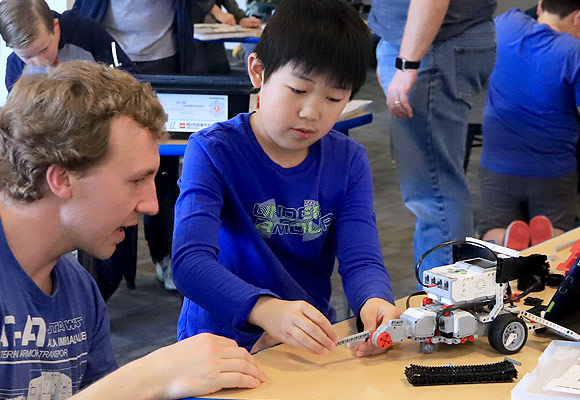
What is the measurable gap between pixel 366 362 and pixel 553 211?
2.24 meters

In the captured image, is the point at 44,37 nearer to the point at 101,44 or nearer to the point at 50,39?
the point at 50,39

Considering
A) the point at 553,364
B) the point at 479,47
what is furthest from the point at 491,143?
the point at 553,364

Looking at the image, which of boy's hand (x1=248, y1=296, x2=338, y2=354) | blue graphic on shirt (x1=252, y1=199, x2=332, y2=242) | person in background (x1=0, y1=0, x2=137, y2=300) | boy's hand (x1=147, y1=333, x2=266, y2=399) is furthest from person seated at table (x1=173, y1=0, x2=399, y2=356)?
person in background (x1=0, y1=0, x2=137, y2=300)

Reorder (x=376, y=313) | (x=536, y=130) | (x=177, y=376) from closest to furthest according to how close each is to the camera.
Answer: (x=177, y=376) < (x=376, y=313) < (x=536, y=130)

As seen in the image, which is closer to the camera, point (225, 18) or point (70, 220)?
point (70, 220)

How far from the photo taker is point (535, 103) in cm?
345

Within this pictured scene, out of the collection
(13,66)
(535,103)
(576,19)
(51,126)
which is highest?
(51,126)

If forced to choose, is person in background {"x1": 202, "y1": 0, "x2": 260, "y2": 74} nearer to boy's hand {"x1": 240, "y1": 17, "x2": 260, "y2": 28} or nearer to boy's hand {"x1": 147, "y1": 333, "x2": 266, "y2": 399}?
boy's hand {"x1": 240, "y1": 17, "x2": 260, "y2": 28}

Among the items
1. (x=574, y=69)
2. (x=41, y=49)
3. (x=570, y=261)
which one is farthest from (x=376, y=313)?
(x=574, y=69)

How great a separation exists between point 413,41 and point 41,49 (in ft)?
4.55

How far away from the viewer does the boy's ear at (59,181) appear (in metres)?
1.27

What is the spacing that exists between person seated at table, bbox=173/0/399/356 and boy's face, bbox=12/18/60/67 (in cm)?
150

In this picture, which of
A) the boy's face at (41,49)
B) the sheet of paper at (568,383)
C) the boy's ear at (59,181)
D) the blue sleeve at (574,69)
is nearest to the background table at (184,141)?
the boy's face at (41,49)

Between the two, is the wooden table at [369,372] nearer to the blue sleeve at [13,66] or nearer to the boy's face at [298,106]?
the boy's face at [298,106]
